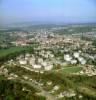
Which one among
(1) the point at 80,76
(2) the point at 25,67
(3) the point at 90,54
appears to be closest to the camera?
(1) the point at 80,76

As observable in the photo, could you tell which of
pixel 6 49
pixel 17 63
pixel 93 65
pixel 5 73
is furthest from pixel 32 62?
pixel 6 49

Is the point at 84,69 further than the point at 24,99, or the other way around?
the point at 84,69

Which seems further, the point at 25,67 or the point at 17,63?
the point at 17,63

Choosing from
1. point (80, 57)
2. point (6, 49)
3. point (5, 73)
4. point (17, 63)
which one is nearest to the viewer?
point (5, 73)

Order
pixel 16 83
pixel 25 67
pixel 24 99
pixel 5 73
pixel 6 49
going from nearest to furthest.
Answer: pixel 24 99
pixel 16 83
pixel 5 73
pixel 25 67
pixel 6 49

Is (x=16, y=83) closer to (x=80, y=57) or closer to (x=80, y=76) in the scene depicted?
(x=80, y=76)

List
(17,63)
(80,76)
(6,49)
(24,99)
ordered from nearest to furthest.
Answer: (24,99), (80,76), (17,63), (6,49)

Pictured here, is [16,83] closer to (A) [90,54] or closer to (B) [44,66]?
(B) [44,66]

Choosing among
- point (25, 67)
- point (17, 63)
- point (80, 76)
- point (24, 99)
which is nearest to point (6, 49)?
point (17, 63)
